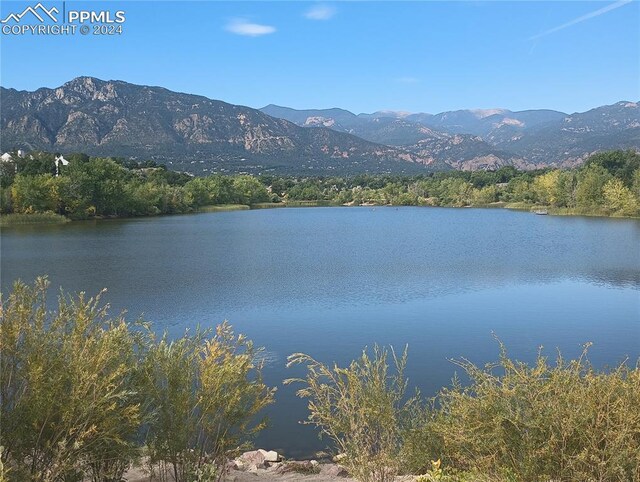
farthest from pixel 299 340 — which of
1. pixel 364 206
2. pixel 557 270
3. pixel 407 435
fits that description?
pixel 364 206

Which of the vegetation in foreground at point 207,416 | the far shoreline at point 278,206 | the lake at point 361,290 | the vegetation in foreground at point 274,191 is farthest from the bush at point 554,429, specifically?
the vegetation in foreground at point 274,191

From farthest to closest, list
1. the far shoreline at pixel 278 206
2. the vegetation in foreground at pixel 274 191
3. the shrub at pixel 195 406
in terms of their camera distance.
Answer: the vegetation in foreground at pixel 274 191 < the far shoreline at pixel 278 206 < the shrub at pixel 195 406

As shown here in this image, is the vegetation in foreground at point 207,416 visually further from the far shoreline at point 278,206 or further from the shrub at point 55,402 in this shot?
the far shoreline at point 278,206

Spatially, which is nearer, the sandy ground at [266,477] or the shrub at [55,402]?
the shrub at [55,402]

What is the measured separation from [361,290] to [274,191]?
105 metres

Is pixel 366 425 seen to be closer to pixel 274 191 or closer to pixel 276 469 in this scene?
pixel 276 469

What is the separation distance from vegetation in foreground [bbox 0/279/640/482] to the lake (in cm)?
375

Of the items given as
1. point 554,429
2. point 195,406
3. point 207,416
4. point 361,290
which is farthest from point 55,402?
point 361,290

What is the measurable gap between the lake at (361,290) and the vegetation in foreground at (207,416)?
3.75 m

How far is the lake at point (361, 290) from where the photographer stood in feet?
49.3

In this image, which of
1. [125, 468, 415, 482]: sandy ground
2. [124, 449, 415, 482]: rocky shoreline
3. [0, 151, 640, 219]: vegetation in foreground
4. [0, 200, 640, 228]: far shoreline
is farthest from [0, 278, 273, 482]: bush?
[0, 151, 640, 219]: vegetation in foreground

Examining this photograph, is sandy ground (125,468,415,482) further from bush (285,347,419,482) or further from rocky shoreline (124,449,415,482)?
bush (285,347,419,482)

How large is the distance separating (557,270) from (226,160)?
167 m

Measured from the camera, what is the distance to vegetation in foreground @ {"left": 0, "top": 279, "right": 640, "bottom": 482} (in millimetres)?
4934
